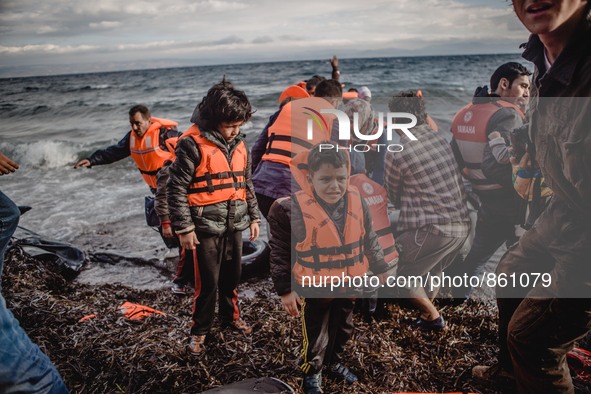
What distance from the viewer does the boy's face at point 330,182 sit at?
7.42 feet

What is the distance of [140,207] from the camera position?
7430 mm

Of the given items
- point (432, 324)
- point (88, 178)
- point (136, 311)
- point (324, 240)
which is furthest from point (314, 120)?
point (88, 178)

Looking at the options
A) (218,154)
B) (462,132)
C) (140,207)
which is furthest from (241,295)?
(140,207)

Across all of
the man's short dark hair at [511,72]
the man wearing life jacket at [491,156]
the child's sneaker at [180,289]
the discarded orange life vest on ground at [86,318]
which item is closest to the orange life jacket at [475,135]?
the man wearing life jacket at [491,156]

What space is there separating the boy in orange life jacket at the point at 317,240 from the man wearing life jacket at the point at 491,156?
1699 millimetres

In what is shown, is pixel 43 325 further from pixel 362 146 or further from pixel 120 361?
pixel 362 146

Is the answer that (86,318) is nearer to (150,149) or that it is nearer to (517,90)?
(150,149)

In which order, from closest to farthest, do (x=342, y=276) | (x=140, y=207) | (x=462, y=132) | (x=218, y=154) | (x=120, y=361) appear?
(x=342, y=276) → (x=120, y=361) → (x=218, y=154) → (x=462, y=132) → (x=140, y=207)

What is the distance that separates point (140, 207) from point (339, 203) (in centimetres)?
604

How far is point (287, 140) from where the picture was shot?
11.8 ft

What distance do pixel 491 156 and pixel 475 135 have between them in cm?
26

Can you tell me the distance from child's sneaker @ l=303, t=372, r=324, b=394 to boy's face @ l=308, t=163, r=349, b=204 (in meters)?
1.11

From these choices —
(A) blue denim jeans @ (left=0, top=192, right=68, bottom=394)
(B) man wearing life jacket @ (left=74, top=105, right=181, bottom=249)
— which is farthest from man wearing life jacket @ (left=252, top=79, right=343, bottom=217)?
(A) blue denim jeans @ (left=0, top=192, right=68, bottom=394)

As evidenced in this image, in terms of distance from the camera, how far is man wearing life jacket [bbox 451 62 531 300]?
334 centimetres
